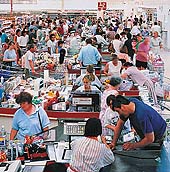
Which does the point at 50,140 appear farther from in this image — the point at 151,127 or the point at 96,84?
the point at 96,84

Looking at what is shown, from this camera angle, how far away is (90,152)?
366 centimetres

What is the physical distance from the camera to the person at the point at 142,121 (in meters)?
4.11

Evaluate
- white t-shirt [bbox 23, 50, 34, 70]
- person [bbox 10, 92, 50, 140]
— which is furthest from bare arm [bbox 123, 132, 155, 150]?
white t-shirt [bbox 23, 50, 34, 70]

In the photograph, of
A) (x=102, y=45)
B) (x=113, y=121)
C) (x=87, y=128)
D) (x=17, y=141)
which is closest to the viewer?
(x=87, y=128)

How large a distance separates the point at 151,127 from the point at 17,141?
1331mm

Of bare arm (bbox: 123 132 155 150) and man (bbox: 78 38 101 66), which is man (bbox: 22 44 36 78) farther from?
bare arm (bbox: 123 132 155 150)

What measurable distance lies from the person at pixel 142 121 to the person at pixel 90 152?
1.67 ft

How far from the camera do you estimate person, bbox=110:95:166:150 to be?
13.5ft

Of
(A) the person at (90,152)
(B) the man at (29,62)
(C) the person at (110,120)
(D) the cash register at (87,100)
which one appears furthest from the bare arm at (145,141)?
(B) the man at (29,62)

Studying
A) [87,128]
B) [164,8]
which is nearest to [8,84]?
[87,128]

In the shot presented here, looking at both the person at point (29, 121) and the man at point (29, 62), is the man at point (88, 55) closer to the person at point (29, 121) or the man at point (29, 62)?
the man at point (29, 62)

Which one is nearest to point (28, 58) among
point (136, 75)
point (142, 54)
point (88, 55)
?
point (88, 55)

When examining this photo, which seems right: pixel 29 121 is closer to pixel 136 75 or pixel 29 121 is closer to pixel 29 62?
pixel 136 75

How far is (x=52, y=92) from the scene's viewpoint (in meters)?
7.13
